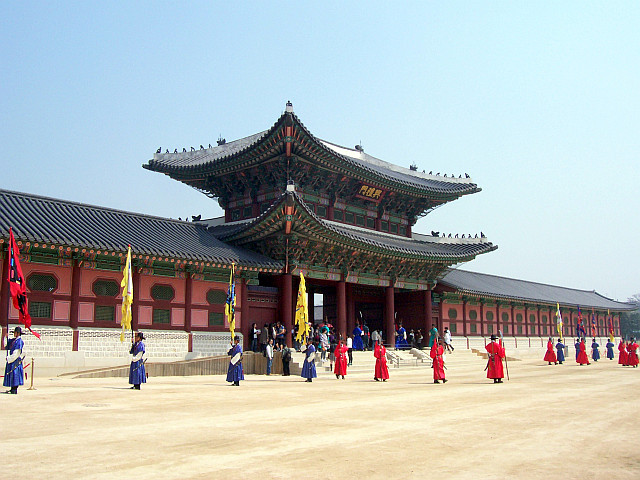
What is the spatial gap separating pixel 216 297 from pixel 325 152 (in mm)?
9675

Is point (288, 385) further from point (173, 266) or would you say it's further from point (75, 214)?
point (75, 214)

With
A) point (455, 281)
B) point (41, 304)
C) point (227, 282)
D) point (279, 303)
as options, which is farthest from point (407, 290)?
point (41, 304)

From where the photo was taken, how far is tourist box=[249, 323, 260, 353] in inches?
1099

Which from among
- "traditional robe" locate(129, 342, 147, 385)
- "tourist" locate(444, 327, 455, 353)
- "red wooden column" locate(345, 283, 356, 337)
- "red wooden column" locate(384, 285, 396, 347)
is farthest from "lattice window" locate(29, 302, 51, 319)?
"tourist" locate(444, 327, 455, 353)

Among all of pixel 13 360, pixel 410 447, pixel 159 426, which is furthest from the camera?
pixel 13 360

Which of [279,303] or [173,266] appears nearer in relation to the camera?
[173,266]

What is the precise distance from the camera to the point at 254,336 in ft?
92.1

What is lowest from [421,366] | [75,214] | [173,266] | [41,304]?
[421,366]

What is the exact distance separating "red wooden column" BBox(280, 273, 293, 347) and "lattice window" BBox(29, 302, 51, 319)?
10563 mm

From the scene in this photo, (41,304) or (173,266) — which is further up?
(173,266)

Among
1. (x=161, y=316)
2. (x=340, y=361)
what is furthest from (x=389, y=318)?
(x=161, y=316)

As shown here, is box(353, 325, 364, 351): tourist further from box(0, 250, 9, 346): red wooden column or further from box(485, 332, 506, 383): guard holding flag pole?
box(0, 250, 9, 346): red wooden column

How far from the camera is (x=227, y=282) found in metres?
28.6

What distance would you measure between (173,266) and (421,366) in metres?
14.5
